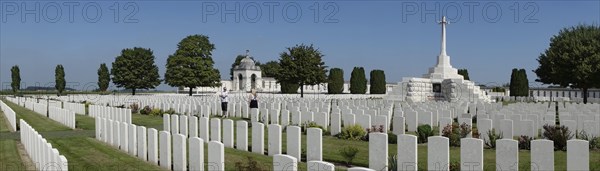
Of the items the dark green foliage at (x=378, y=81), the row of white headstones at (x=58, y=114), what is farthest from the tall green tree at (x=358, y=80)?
the row of white headstones at (x=58, y=114)

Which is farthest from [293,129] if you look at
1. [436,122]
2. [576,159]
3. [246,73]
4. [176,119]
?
[246,73]

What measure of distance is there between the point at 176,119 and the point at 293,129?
5441 mm

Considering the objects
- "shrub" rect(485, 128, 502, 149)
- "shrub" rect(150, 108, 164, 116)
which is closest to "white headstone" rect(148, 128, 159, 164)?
"shrub" rect(485, 128, 502, 149)

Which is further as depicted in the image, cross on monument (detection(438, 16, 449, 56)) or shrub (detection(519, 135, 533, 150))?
cross on monument (detection(438, 16, 449, 56))

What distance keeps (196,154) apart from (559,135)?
769 cm

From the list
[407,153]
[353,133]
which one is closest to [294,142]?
[407,153]

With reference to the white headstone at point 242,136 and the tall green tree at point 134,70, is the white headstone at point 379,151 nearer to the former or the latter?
the white headstone at point 242,136

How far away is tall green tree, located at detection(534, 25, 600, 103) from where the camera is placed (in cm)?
3841

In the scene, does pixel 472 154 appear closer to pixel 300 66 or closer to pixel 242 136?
pixel 242 136

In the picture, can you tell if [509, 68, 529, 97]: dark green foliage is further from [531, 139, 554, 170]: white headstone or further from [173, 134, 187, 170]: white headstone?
[173, 134, 187, 170]: white headstone

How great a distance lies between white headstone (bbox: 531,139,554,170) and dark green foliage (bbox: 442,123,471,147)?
4457 millimetres

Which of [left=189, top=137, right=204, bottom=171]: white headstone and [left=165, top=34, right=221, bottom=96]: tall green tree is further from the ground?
[left=165, top=34, right=221, bottom=96]: tall green tree

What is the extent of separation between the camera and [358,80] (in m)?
62.1

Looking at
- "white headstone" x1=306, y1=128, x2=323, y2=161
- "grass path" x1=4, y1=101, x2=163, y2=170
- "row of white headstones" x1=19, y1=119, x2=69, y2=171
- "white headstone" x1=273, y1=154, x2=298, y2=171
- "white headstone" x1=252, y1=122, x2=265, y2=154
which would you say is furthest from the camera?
"white headstone" x1=252, y1=122, x2=265, y2=154
